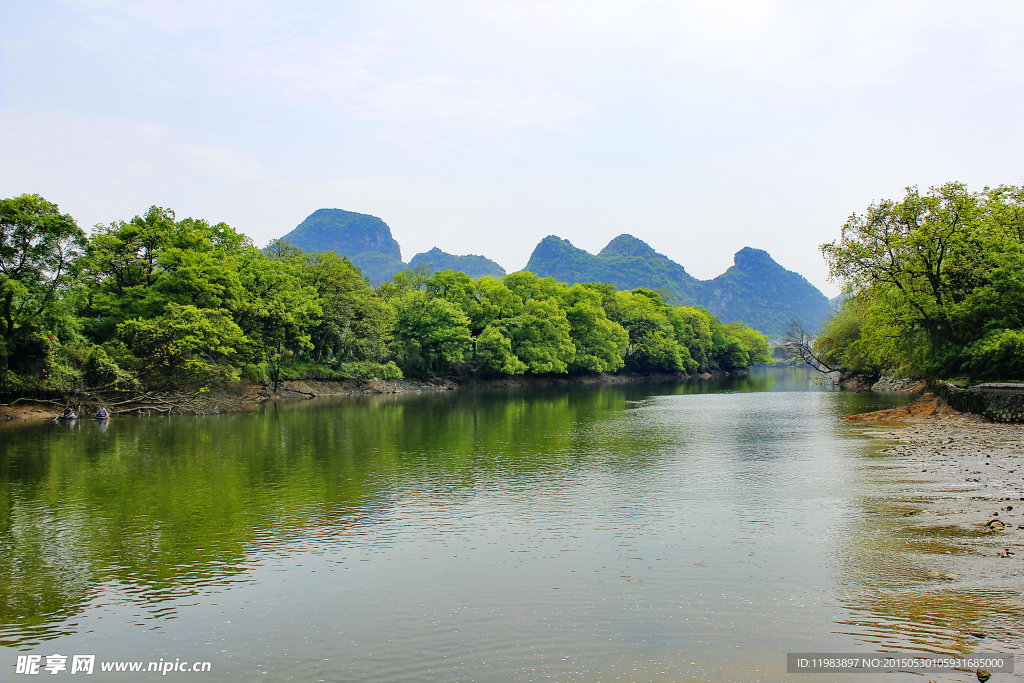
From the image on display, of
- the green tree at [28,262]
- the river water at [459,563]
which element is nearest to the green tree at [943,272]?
the river water at [459,563]

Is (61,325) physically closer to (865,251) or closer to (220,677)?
(220,677)

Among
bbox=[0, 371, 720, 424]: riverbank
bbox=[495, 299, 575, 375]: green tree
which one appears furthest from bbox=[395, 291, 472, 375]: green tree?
bbox=[495, 299, 575, 375]: green tree

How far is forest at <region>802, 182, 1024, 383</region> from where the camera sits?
3538 cm

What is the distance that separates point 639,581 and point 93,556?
11407mm

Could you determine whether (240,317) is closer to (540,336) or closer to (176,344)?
(176,344)

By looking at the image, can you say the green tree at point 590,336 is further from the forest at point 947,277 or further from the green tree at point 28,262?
the green tree at point 28,262

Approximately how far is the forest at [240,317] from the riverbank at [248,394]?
3.46ft

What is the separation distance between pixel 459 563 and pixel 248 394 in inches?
2054

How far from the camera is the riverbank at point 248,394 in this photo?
43.8 meters

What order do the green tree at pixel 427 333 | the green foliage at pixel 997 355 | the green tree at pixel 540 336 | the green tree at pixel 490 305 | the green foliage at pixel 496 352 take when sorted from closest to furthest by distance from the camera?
the green foliage at pixel 997 355
the green tree at pixel 427 333
the green foliage at pixel 496 352
the green tree at pixel 540 336
the green tree at pixel 490 305

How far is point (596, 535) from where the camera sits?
49.2ft

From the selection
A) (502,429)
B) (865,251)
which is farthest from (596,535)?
(865,251)

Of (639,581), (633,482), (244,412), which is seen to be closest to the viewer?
(639,581)

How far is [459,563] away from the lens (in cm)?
1316
